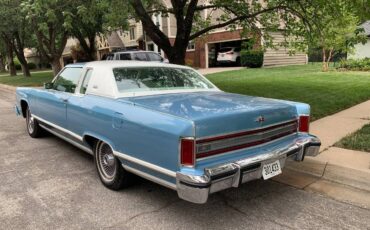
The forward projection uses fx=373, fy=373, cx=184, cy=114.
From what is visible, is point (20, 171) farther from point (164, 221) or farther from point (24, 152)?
point (164, 221)

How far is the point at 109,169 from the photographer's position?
177 inches

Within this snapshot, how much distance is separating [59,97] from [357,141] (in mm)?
4572

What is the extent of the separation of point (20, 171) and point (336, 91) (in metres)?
8.94

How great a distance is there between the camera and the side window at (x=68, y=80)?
5.43 metres

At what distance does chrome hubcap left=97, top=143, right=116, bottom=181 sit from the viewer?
4414 millimetres

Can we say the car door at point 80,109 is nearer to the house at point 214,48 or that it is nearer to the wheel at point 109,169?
the wheel at point 109,169

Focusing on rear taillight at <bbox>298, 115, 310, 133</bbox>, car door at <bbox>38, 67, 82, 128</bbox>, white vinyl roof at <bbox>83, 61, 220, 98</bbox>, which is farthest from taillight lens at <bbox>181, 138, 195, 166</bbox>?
car door at <bbox>38, 67, 82, 128</bbox>

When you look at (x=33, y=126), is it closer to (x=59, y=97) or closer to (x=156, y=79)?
(x=59, y=97)

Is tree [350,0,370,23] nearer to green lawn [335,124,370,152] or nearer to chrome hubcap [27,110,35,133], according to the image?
green lawn [335,124,370,152]

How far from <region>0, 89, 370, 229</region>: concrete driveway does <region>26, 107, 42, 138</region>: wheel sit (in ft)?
6.09

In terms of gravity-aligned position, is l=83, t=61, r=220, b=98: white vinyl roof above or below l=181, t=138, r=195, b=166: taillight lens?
above

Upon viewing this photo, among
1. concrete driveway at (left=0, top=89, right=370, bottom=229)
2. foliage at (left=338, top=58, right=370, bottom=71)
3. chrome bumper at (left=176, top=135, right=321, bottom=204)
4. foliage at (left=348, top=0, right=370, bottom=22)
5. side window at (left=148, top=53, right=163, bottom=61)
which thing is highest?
foliage at (left=348, top=0, right=370, bottom=22)

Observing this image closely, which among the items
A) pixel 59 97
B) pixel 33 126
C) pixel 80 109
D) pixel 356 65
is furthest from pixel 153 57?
pixel 80 109

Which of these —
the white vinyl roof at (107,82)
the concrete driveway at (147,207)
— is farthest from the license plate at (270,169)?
the white vinyl roof at (107,82)
